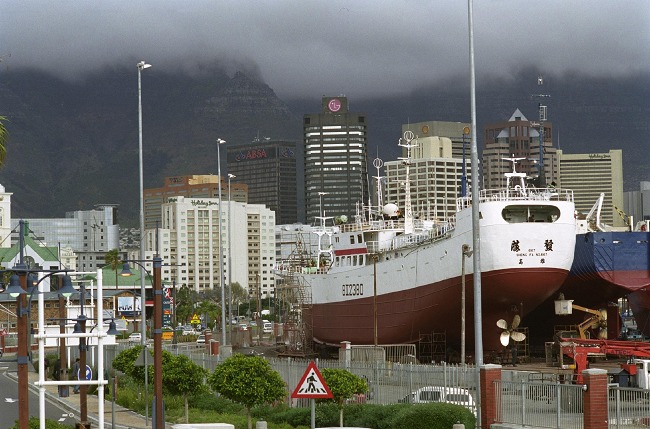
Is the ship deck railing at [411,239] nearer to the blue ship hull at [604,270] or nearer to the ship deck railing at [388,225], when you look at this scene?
the ship deck railing at [388,225]

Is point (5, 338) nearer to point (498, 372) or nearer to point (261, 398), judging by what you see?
point (261, 398)

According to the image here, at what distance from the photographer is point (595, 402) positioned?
99.0ft

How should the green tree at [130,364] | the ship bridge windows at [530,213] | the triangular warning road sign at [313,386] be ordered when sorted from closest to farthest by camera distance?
the triangular warning road sign at [313,386] → the green tree at [130,364] → the ship bridge windows at [530,213]

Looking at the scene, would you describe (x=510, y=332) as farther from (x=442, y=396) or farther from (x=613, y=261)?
(x=442, y=396)

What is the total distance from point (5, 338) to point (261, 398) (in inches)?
2538

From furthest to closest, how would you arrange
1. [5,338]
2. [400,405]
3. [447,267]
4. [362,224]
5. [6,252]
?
[6,252] → [5,338] → [362,224] → [447,267] → [400,405]

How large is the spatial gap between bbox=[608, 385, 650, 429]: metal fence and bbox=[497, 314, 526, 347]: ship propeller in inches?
1339

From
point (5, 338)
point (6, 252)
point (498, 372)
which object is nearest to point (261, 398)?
point (498, 372)

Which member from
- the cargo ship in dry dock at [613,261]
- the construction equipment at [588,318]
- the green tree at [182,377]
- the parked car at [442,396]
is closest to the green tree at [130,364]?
the green tree at [182,377]

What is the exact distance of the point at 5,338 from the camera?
98.9 meters

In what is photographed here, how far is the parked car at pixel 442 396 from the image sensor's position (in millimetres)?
38281

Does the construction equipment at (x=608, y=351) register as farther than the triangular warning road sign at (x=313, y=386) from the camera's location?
Yes

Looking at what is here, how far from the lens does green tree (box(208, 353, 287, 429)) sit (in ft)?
129

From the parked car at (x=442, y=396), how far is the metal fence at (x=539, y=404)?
4.26 metres
